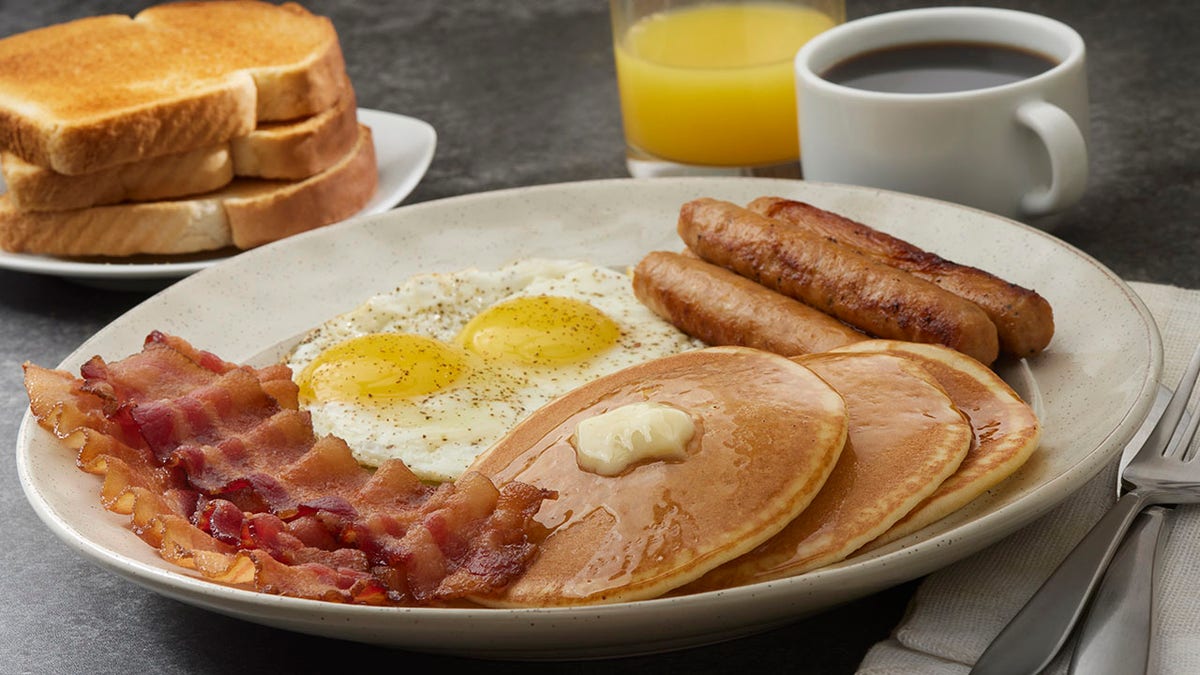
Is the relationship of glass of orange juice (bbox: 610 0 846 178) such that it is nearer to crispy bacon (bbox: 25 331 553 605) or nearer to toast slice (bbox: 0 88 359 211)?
toast slice (bbox: 0 88 359 211)

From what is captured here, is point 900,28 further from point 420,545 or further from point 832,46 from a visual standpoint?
point 420,545

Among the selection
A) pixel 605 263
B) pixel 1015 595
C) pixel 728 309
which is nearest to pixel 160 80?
pixel 605 263

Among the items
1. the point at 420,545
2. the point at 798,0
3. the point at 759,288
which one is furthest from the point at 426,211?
the point at 420,545

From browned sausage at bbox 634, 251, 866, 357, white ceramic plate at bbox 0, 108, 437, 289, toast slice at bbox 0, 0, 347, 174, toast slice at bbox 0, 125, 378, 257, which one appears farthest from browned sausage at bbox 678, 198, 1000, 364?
toast slice at bbox 0, 0, 347, 174

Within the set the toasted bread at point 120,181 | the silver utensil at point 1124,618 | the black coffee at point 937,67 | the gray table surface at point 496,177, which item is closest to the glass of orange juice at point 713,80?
the black coffee at point 937,67

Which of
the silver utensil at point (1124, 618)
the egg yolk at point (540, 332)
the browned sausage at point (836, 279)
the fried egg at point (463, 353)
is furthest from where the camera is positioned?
the egg yolk at point (540, 332)

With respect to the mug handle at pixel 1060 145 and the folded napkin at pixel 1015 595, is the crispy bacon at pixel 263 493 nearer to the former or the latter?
the folded napkin at pixel 1015 595
